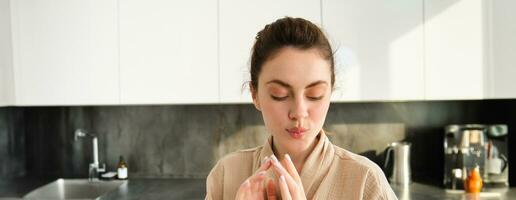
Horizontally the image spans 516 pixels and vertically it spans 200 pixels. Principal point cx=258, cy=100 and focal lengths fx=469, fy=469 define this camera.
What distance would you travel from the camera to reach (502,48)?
→ 2.24m

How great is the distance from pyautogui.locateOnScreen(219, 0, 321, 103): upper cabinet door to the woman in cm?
131

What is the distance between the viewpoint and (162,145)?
2840 millimetres

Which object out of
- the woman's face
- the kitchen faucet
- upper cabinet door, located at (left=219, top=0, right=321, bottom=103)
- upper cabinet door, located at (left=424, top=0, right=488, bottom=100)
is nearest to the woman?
the woman's face

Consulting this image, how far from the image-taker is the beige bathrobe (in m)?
0.96

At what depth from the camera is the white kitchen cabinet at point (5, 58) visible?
7.83 ft

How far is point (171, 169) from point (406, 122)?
4.68 feet

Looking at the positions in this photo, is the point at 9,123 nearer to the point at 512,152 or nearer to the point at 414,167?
the point at 414,167

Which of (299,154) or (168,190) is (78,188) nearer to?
(168,190)

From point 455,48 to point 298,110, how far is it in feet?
5.37

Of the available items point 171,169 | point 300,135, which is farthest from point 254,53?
point 171,169

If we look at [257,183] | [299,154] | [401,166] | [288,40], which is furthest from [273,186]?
[401,166]

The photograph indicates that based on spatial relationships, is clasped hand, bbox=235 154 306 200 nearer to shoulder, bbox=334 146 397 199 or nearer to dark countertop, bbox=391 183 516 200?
shoulder, bbox=334 146 397 199

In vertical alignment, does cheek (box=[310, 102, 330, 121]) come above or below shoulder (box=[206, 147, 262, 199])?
above

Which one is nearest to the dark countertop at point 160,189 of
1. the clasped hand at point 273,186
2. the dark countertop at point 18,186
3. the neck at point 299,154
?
the dark countertop at point 18,186
